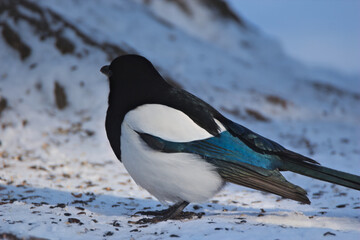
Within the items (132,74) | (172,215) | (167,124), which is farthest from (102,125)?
→ (167,124)

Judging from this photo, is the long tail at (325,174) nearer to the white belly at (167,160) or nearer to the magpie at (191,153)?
the magpie at (191,153)

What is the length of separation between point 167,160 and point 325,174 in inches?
45.3

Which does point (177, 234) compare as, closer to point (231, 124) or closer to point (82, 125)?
point (231, 124)

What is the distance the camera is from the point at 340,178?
3.40m

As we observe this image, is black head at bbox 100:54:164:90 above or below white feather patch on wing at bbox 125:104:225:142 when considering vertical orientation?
above

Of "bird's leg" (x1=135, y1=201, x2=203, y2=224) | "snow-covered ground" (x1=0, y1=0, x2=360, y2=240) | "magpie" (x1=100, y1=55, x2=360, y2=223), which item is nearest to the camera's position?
"magpie" (x1=100, y1=55, x2=360, y2=223)

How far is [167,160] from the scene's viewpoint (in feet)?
11.1

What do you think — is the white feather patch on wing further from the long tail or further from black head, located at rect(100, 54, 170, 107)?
the long tail

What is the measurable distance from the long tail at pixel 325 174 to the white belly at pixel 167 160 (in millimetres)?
577

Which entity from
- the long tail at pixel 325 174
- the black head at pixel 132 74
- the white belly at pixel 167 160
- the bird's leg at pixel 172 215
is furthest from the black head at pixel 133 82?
the long tail at pixel 325 174

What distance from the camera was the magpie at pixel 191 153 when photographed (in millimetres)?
3383

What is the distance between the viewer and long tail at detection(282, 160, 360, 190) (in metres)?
3.40

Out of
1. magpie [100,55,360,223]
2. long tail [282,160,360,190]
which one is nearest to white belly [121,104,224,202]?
magpie [100,55,360,223]

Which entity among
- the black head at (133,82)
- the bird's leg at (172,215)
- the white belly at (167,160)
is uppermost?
the black head at (133,82)
